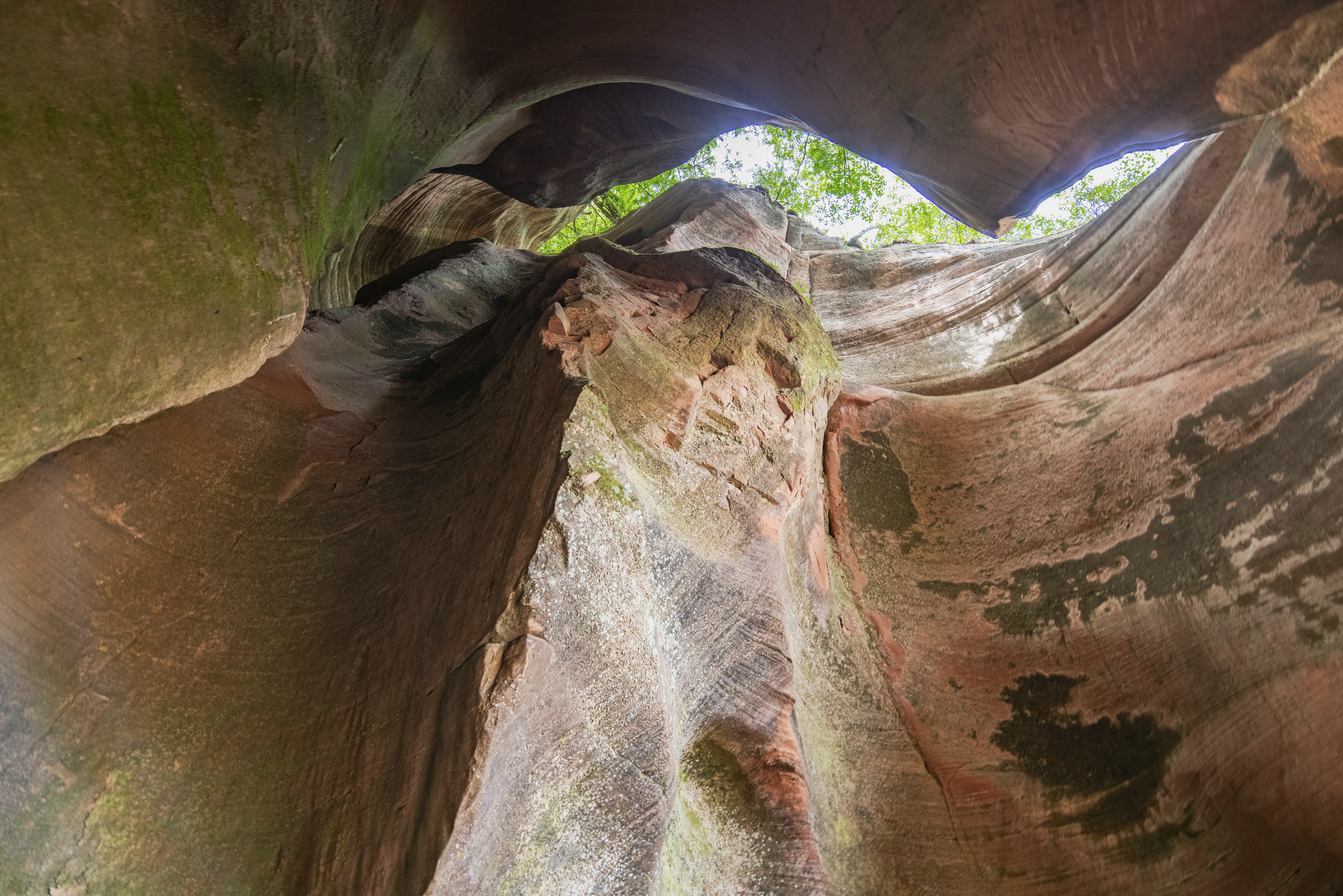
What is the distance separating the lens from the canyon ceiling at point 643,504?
8.01 ft

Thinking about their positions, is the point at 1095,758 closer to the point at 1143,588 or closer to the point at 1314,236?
the point at 1143,588

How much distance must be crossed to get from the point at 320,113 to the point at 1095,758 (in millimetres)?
4606

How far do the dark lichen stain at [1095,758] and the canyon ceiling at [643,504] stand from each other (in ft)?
0.08

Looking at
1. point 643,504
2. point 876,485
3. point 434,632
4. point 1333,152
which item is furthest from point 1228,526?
point 434,632

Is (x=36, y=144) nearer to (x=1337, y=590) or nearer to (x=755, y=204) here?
(x=1337, y=590)

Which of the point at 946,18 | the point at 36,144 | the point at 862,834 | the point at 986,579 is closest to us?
the point at 36,144

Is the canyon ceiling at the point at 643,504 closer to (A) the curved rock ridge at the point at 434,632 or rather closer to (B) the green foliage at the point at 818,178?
(A) the curved rock ridge at the point at 434,632

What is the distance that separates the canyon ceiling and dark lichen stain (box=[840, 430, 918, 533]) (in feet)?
0.11

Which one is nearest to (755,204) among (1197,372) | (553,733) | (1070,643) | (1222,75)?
(1197,372)

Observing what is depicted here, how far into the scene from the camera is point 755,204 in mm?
9547

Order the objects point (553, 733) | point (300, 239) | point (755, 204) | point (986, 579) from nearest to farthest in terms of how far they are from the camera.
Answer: point (553, 733) → point (300, 239) → point (986, 579) → point (755, 204)

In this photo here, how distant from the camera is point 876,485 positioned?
5312 millimetres

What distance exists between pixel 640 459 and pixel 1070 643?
2642 mm

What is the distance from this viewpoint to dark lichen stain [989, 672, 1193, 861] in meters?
3.62
